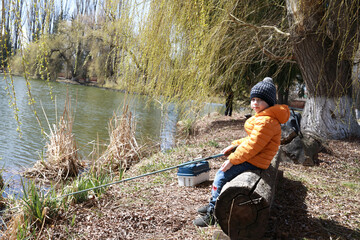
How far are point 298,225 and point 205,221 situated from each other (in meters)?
0.81

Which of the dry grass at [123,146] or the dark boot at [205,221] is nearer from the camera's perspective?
the dark boot at [205,221]

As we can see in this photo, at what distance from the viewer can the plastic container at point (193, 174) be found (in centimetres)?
362

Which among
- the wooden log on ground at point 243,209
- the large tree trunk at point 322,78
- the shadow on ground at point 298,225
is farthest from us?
the large tree trunk at point 322,78

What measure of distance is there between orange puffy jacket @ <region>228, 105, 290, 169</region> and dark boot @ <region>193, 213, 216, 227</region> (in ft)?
1.80

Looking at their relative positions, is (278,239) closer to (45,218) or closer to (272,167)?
(272,167)

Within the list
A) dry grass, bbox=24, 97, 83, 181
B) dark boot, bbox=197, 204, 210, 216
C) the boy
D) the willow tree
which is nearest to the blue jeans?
the boy

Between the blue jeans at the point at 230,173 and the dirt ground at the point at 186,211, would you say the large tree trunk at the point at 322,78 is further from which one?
the blue jeans at the point at 230,173

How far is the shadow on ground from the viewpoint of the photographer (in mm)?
2436

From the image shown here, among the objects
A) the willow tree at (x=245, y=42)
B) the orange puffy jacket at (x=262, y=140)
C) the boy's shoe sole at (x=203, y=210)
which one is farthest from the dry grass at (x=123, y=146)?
the orange puffy jacket at (x=262, y=140)

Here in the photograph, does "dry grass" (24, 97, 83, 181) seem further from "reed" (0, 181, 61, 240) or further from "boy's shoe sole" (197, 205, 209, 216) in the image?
"boy's shoe sole" (197, 205, 209, 216)

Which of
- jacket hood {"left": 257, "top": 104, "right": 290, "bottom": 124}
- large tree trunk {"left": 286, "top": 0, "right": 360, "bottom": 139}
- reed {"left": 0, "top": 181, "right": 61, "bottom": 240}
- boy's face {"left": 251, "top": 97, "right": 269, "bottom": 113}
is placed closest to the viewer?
jacket hood {"left": 257, "top": 104, "right": 290, "bottom": 124}

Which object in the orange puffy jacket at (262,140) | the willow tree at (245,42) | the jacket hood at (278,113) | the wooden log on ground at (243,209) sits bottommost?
the wooden log on ground at (243,209)

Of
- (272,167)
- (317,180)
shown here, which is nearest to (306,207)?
(272,167)

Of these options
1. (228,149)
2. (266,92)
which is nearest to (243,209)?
(228,149)
